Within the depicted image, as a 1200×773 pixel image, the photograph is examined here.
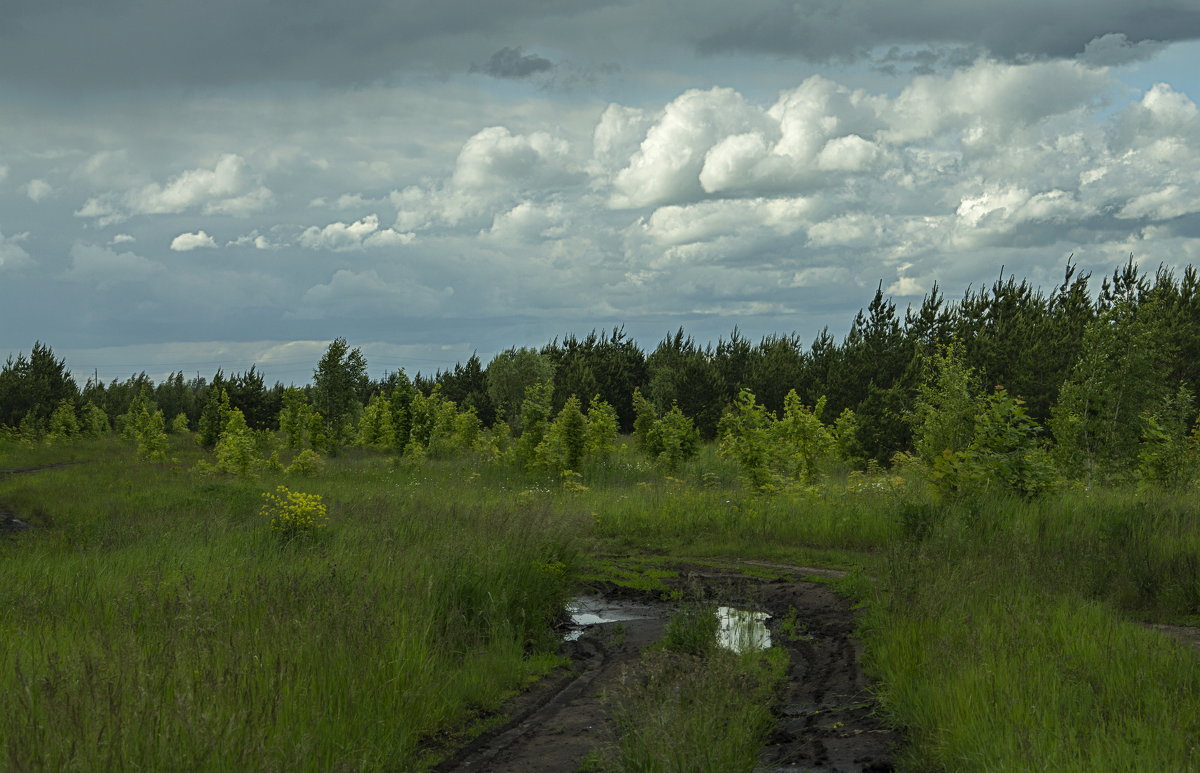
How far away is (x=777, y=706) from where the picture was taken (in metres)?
7.87

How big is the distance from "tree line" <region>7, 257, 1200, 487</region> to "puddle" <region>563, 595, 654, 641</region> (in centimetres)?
844

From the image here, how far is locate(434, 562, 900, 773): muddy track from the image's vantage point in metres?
6.59

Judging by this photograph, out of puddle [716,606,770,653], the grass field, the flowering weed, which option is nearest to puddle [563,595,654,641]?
the grass field

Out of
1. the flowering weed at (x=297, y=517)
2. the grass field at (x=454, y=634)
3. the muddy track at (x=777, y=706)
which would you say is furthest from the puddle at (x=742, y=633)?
the flowering weed at (x=297, y=517)

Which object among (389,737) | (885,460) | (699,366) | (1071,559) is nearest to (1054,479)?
(1071,559)

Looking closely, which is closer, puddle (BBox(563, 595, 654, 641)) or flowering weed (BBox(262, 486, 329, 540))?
puddle (BBox(563, 595, 654, 641))

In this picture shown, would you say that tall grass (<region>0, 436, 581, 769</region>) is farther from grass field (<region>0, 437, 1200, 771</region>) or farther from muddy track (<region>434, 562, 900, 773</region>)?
muddy track (<region>434, 562, 900, 773</region>)

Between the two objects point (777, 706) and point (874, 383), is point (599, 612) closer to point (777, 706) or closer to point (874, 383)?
point (777, 706)

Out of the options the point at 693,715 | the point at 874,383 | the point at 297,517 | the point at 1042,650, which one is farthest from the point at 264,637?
the point at 874,383

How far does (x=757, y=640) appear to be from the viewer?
10.4m

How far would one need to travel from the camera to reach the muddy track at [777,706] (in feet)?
21.6

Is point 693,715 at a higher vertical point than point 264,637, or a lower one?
lower

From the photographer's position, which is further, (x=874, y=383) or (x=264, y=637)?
(x=874, y=383)

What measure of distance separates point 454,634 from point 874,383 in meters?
33.7
